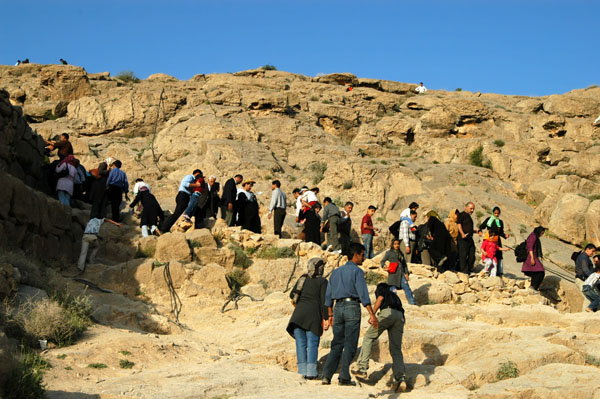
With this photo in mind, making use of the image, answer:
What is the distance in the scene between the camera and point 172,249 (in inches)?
588

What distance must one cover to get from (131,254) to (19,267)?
14.2ft

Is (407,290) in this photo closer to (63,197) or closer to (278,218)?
(278,218)

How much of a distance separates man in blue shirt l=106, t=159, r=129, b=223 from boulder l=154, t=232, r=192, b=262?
76.4 inches

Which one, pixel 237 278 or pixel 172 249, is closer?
pixel 172 249

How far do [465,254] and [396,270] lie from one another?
441 centimetres

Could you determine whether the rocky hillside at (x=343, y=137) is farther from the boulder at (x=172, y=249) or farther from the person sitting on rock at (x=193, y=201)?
the boulder at (x=172, y=249)

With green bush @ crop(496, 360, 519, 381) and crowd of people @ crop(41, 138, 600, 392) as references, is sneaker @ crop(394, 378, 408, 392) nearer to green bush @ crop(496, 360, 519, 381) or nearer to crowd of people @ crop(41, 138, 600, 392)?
green bush @ crop(496, 360, 519, 381)

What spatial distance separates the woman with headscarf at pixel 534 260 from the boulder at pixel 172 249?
784 cm

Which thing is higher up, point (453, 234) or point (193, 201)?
point (193, 201)

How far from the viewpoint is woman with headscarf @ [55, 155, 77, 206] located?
1543 centimetres

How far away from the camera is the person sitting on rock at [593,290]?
14305 millimetres

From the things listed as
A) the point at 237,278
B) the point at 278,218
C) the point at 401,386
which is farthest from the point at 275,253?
the point at 401,386

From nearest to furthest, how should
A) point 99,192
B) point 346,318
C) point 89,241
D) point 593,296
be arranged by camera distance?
point 346,318
point 89,241
point 593,296
point 99,192

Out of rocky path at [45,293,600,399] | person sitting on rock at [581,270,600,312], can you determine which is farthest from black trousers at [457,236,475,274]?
rocky path at [45,293,600,399]
